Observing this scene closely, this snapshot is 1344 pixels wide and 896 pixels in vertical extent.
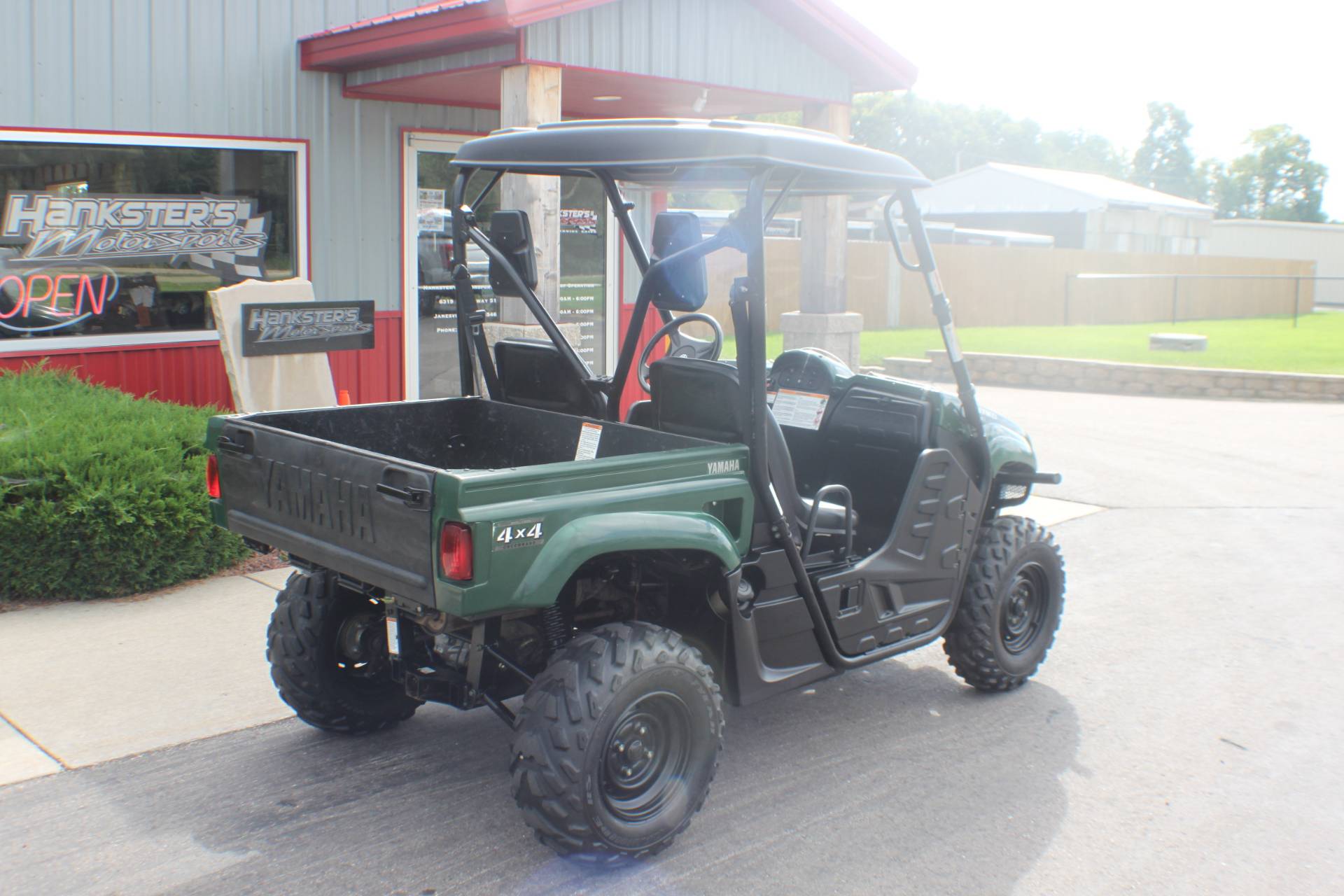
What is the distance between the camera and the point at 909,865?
363 centimetres

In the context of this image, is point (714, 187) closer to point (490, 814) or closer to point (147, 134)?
point (490, 814)

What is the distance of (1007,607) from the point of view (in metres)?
5.05

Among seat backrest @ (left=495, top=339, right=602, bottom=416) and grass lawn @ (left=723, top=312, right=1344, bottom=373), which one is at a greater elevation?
seat backrest @ (left=495, top=339, right=602, bottom=416)

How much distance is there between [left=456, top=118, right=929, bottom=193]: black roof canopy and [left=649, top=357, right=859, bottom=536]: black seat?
2.16 feet

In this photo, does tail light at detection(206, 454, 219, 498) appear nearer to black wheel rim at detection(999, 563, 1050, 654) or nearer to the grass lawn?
black wheel rim at detection(999, 563, 1050, 654)

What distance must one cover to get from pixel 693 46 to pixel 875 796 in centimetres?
631

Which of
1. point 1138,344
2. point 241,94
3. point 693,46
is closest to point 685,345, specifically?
point 693,46

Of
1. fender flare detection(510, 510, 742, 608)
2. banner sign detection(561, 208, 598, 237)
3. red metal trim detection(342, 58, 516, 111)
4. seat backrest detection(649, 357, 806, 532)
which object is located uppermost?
red metal trim detection(342, 58, 516, 111)

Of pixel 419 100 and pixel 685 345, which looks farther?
pixel 419 100

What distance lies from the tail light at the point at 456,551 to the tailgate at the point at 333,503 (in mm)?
39

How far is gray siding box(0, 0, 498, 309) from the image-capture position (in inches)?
291

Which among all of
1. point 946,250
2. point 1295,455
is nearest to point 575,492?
point 1295,455

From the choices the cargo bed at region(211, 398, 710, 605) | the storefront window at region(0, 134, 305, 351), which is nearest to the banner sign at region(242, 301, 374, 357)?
the storefront window at region(0, 134, 305, 351)

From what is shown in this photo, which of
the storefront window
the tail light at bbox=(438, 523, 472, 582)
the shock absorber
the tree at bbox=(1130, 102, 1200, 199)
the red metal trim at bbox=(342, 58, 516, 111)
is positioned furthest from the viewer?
the tree at bbox=(1130, 102, 1200, 199)
